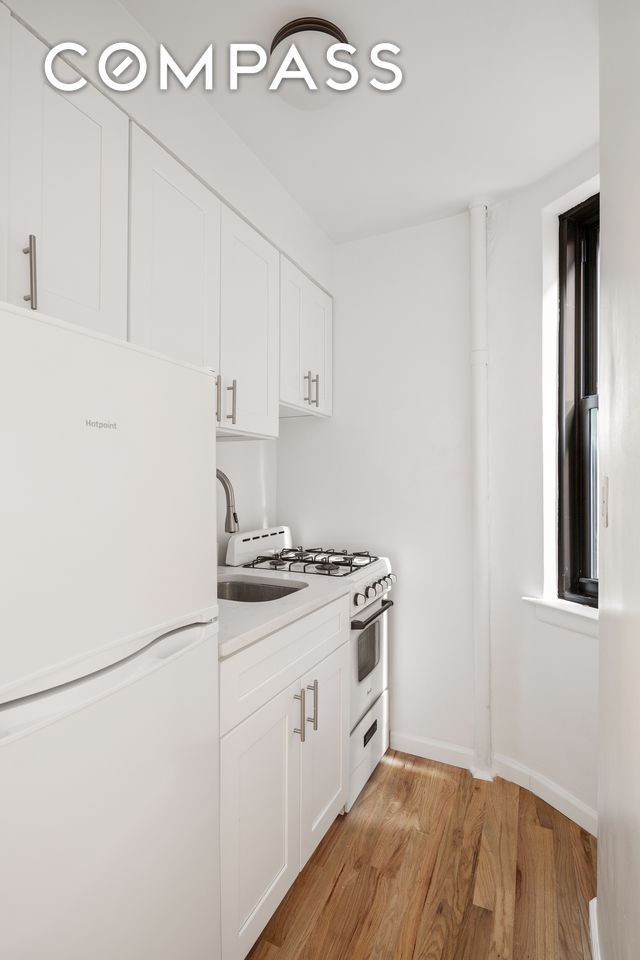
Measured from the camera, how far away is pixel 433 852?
1863mm

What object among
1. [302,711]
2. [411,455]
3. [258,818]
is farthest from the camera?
[411,455]

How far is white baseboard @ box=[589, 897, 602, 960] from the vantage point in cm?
142

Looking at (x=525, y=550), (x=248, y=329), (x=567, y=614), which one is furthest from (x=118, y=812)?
(x=525, y=550)

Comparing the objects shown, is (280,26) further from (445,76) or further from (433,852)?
(433,852)

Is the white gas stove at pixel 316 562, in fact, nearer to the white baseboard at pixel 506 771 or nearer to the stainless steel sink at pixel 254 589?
the stainless steel sink at pixel 254 589

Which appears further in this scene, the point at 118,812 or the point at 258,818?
the point at 258,818

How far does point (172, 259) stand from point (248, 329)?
1.52 ft

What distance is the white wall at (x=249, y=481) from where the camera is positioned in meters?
2.48

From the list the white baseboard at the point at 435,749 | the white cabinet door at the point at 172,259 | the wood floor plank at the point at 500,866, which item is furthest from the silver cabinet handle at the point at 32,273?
the white baseboard at the point at 435,749

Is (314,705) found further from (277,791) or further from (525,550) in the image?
(525,550)

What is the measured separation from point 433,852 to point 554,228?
2.54 metres

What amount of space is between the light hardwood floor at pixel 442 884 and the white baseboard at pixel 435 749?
18 cm

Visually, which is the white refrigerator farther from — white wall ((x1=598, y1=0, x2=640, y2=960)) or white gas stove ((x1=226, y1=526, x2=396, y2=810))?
white gas stove ((x1=226, y1=526, x2=396, y2=810))

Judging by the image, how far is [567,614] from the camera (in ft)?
6.77
